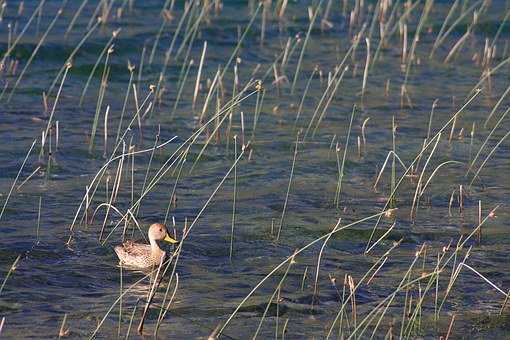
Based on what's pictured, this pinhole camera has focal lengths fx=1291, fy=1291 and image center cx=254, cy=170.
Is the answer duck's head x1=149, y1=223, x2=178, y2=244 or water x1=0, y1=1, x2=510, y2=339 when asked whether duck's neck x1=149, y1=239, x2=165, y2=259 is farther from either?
water x1=0, y1=1, x2=510, y2=339

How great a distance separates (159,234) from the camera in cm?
956

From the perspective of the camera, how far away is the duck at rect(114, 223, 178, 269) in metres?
9.28

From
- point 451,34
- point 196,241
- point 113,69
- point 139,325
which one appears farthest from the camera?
point 451,34

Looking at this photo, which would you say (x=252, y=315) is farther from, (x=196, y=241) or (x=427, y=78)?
(x=427, y=78)

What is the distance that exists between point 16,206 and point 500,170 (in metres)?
4.45

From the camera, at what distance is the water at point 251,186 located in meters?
8.55

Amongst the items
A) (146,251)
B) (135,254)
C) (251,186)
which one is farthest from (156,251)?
(251,186)

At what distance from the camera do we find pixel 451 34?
59.2ft

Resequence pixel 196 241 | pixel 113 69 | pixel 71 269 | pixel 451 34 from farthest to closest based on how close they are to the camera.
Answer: pixel 451 34 → pixel 113 69 → pixel 196 241 → pixel 71 269

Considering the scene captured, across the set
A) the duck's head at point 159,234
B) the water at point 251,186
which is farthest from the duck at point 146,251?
the water at point 251,186

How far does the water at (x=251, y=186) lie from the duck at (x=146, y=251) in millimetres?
111

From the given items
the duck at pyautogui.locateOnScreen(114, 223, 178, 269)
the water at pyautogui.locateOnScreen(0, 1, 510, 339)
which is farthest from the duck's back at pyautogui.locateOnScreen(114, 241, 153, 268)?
the water at pyautogui.locateOnScreen(0, 1, 510, 339)

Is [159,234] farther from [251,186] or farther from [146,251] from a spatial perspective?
[251,186]

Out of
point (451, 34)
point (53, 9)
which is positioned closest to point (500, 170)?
point (451, 34)
